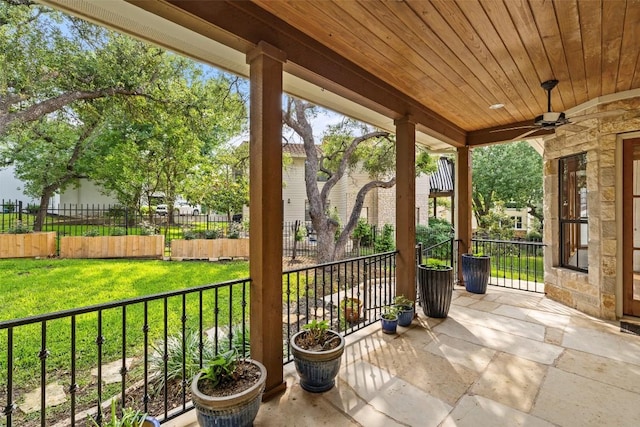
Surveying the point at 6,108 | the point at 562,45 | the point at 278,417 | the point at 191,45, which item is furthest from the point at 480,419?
the point at 6,108

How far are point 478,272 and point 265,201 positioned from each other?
4.17 metres

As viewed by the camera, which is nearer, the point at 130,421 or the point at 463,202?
the point at 130,421

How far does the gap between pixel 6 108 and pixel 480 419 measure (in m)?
8.98

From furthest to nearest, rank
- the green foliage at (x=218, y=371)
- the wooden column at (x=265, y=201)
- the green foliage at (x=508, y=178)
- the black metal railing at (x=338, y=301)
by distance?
the green foliage at (x=508, y=178)
the black metal railing at (x=338, y=301)
the wooden column at (x=265, y=201)
the green foliage at (x=218, y=371)

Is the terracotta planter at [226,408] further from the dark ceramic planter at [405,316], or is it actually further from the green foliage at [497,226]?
the green foliage at [497,226]

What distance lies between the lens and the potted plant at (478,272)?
4734 millimetres

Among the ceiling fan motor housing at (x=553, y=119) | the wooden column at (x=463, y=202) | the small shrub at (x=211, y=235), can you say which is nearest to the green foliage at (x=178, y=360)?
the ceiling fan motor housing at (x=553, y=119)

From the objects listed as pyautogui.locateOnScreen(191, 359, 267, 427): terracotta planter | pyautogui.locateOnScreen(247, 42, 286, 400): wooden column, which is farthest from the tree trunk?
pyautogui.locateOnScreen(191, 359, 267, 427): terracotta planter

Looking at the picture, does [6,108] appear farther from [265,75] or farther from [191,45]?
[265,75]

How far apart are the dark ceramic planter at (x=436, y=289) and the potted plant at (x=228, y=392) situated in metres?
2.45

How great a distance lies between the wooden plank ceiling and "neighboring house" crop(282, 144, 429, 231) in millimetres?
9256

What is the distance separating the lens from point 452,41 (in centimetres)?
231

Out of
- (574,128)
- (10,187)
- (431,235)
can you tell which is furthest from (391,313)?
(10,187)

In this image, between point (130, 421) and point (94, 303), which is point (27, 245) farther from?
point (130, 421)
